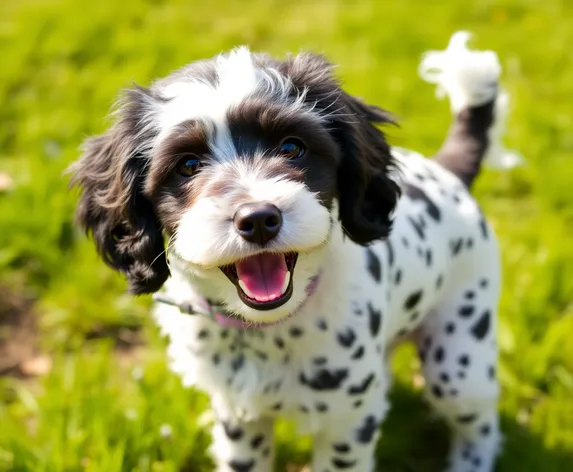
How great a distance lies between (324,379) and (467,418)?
A: 0.92 m

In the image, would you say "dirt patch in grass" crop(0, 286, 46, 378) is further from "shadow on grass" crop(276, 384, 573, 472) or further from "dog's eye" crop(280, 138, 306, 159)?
"dog's eye" crop(280, 138, 306, 159)

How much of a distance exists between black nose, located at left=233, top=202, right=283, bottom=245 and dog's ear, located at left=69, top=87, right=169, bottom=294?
0.45 metres

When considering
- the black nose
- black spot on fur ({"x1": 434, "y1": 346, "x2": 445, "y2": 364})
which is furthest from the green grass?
the black nose

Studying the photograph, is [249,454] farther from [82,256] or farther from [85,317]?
[82,256]

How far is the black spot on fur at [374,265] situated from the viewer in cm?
263

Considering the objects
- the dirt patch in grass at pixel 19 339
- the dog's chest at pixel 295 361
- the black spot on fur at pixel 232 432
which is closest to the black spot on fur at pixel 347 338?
the dog's chest at pixel 295 361

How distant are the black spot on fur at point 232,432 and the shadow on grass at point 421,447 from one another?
488mm

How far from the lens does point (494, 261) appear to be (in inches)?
121

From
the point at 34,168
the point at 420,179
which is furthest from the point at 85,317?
the point at 420,179

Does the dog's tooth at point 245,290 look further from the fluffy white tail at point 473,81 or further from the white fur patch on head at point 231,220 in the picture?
the fluffy white tail at point 473,81

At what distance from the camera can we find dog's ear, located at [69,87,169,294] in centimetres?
232

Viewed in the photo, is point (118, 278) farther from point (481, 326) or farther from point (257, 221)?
point (257, 221)

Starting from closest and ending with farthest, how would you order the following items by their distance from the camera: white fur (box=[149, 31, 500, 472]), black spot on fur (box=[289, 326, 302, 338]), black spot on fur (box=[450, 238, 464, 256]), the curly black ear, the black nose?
1. the black nose
2. white fur (box=[149, 31, 500, 472])
3. the curly black ear
4. black spot on fur (box=[289, 326, 302, 338])
5. black spot on fur (box=[450, 238, 464, 256])

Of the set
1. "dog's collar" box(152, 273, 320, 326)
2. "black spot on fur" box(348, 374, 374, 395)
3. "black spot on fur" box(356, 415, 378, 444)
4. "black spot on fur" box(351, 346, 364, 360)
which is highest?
"dog's collar" box(152, 273, 320, 326)
